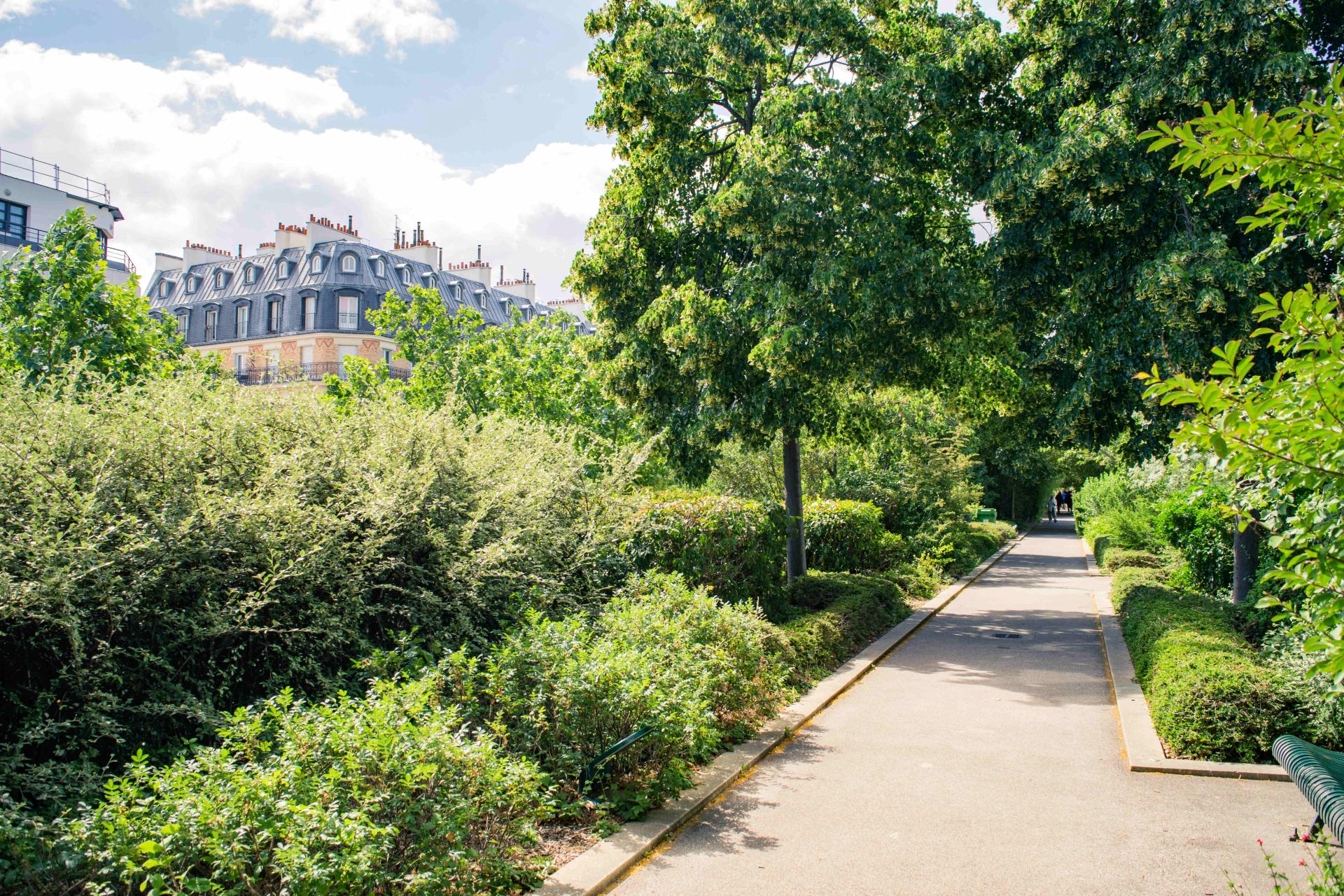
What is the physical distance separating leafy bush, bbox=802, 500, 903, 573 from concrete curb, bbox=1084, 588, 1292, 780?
18.4 feet

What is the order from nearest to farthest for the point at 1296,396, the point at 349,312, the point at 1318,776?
1. the point at 1296,396
2. the point at 1318,776
3. the point at 349,312

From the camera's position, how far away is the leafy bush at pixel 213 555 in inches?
170

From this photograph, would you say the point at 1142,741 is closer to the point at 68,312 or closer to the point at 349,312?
the point at 68,312

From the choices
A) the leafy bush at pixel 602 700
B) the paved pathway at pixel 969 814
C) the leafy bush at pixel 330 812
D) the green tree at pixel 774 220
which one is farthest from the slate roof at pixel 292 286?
the leafy bush at pixel 330 812

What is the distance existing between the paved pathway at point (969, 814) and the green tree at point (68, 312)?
10.2 metres

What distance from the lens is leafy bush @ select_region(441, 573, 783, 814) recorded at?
17.3ft

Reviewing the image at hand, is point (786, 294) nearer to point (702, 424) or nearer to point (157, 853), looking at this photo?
point (702, 424)

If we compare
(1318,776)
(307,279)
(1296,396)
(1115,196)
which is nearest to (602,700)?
(1318,776)

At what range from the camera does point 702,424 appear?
13.0 metres

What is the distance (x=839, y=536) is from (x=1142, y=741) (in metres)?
8.65

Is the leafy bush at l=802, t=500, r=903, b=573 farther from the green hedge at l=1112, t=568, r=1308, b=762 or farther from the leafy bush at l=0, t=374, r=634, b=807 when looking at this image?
the leafy bush at l=0, t=374, r=634, b=807

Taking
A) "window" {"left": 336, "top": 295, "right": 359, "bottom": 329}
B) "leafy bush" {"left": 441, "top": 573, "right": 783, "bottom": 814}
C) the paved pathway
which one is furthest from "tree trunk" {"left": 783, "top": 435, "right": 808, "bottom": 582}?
"window" {"left": 336, "top": 295, "right": 359, "bottom": 329}

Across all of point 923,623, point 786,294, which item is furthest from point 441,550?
point 923,623

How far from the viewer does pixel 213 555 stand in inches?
198
